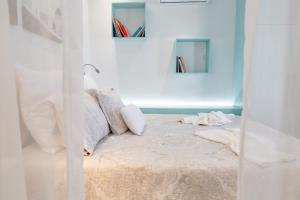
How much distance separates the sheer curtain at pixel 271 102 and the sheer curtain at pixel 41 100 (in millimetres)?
625

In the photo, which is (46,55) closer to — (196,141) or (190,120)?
(196,141)

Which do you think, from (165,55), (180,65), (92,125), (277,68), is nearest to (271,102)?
(277,68)

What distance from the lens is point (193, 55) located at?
3.37 m

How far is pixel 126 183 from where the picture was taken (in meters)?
1.25

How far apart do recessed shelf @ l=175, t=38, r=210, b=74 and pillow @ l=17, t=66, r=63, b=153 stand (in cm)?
258

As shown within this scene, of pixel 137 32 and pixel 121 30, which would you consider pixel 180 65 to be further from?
pixel 121 30

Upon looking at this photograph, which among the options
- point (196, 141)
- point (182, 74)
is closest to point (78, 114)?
point (196, 141)

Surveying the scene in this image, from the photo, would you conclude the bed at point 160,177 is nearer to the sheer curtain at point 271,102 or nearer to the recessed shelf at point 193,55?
the sheer curtain at point 271,102

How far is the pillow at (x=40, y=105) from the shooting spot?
805 mm

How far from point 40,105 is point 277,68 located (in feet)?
2.65

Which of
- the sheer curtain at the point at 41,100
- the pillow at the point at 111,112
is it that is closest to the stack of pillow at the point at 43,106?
the sheer curtain at the point at 41,100

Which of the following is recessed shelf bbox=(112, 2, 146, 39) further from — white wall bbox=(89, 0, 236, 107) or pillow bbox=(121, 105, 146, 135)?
pillow bbox=(121, 105, 146, 135)

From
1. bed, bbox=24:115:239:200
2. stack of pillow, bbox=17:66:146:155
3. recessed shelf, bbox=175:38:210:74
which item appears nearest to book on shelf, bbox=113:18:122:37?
recessed shelf, bbox=175:38:210:74

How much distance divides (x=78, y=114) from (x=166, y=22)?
8.80ft
